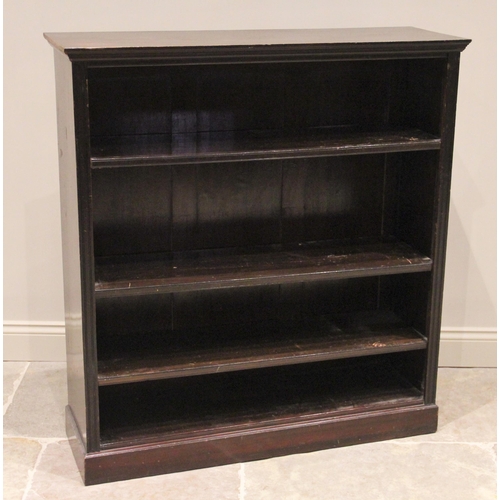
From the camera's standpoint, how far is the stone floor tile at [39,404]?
2.94 metres

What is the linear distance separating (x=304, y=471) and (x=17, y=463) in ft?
2.87

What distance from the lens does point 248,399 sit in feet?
9.64

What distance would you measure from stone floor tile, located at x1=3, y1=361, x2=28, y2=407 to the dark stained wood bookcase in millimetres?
423

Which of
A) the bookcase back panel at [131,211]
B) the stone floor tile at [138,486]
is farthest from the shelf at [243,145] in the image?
the stone floor tile at [138,486]

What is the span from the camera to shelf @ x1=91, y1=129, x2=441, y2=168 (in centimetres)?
247

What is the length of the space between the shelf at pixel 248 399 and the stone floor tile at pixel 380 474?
0.13 meters

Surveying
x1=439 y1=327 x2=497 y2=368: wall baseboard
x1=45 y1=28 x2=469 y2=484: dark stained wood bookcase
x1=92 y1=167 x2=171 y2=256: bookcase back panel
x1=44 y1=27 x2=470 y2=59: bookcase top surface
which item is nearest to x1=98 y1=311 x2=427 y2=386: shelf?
x1=45 y1=28 x2=469 y2=484: dark stained wood bookcase

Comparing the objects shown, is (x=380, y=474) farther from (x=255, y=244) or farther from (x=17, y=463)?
(x=17, y=463)

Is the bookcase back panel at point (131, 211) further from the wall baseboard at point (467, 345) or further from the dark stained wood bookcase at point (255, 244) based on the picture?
the wall baseboard at point (467, 345)

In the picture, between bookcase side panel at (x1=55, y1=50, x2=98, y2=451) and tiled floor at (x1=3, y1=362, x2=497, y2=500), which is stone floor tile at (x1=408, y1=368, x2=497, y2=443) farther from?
bookcase side panel at (x1=55, y1=50, x2=98, y2=451)

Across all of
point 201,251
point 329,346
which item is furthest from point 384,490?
point 201,251

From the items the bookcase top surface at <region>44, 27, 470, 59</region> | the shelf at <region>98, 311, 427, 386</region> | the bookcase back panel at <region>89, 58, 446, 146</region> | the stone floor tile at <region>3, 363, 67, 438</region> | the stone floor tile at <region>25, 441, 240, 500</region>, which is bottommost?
the stone floor tile at <region>25, 441, 240, 500</region>

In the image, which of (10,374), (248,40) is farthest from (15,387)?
(248,40)

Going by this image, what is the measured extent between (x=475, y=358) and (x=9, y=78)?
2.01 meters
